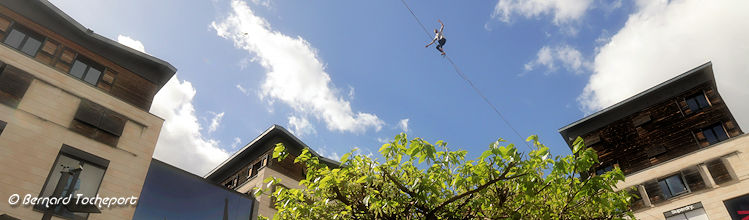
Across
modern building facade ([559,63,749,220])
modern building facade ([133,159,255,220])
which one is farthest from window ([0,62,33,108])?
modern building facade ([559,63,749,220])

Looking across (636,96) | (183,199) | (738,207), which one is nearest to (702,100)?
(636,96)

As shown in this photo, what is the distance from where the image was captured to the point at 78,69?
60.1 feet

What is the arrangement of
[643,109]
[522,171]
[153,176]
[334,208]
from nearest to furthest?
1. [522,171]
2. [334,208]
3. [153,176]
4. [643,109]

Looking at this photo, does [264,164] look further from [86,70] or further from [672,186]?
[672,186]

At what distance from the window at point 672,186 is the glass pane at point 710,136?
10.5ft

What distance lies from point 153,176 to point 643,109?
35696 mm

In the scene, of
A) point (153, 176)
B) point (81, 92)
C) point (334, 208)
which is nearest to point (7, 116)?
point (81, 92)

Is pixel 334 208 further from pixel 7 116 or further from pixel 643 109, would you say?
pixel 643 109

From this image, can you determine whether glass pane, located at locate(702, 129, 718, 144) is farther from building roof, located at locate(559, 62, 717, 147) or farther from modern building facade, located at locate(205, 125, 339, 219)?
modern building facade, located at locate(205, 125, 339, 219)

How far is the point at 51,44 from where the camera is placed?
17.6m

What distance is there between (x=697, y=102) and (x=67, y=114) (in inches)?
1562

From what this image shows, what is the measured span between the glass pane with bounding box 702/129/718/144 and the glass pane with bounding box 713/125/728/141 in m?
0.22

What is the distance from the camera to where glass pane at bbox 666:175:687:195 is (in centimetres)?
2689

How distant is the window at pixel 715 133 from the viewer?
1045 inches
